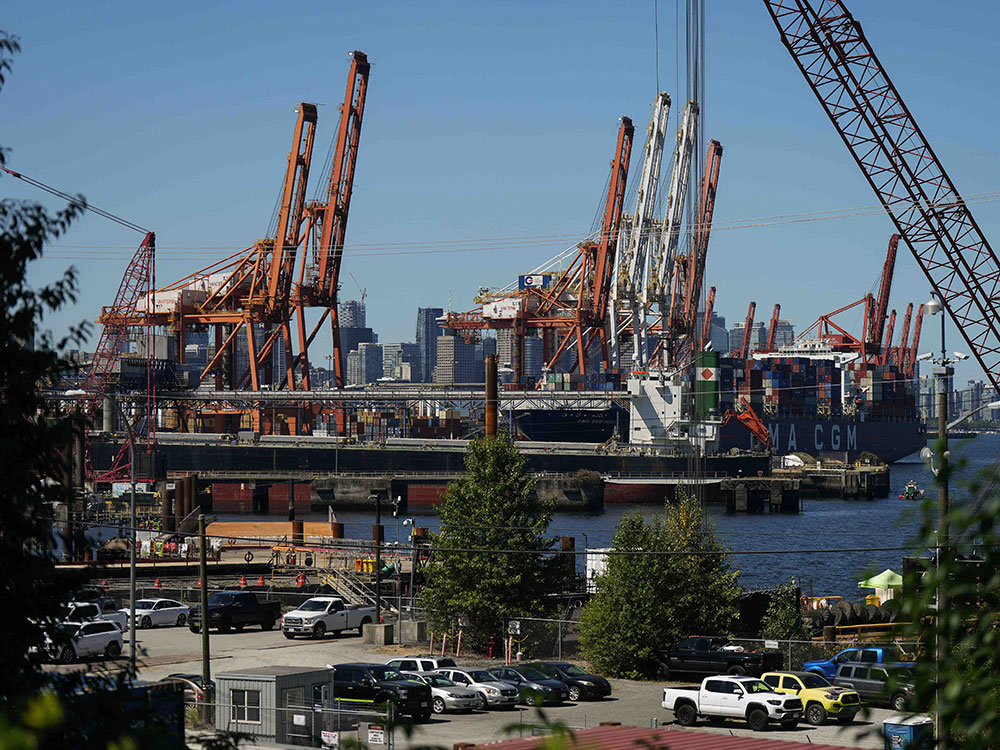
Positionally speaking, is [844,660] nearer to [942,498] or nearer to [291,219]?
[942,498]

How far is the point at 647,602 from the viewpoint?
29.7 meters

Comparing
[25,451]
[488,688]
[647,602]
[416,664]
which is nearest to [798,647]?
[647,602]

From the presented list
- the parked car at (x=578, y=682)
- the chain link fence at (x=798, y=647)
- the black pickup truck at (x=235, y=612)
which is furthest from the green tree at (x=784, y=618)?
the black pickup truck at (x=235, y=612)

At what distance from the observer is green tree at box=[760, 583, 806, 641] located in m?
32.0

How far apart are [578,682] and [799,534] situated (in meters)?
49.5

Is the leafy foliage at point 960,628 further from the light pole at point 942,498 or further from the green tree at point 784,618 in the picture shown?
the green tree at point 784,618

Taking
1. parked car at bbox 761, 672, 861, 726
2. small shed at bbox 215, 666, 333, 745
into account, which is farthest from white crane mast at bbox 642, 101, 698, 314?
small shed at bbox 215, 666, 333, 745

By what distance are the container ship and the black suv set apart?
92469 mm

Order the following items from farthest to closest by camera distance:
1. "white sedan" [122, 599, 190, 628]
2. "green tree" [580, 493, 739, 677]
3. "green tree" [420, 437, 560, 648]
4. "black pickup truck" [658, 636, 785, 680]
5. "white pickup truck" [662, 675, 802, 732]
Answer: "white sedan" [122, 599, 190, 628] → "green tree" [420, 437, 560, 648] → "green tree" [580, 493, 739, 677] → "black pickup truck" [658, 636, 785, 680] → "white pickup truck" [662, 675, 802, 732]

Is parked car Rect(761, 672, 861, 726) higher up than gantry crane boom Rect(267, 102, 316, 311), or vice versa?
gantry crane boom Rect(267, 102, 316, 311)

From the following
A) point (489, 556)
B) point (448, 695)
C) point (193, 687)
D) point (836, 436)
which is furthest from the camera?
point (836, 436)

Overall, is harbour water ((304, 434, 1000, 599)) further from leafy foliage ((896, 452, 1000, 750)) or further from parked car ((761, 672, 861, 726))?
leafy foliage ((896, 452, 1000, 750))

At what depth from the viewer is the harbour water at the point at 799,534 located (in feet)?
174

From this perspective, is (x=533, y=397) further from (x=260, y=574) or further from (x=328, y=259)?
(x=260, y=574)
